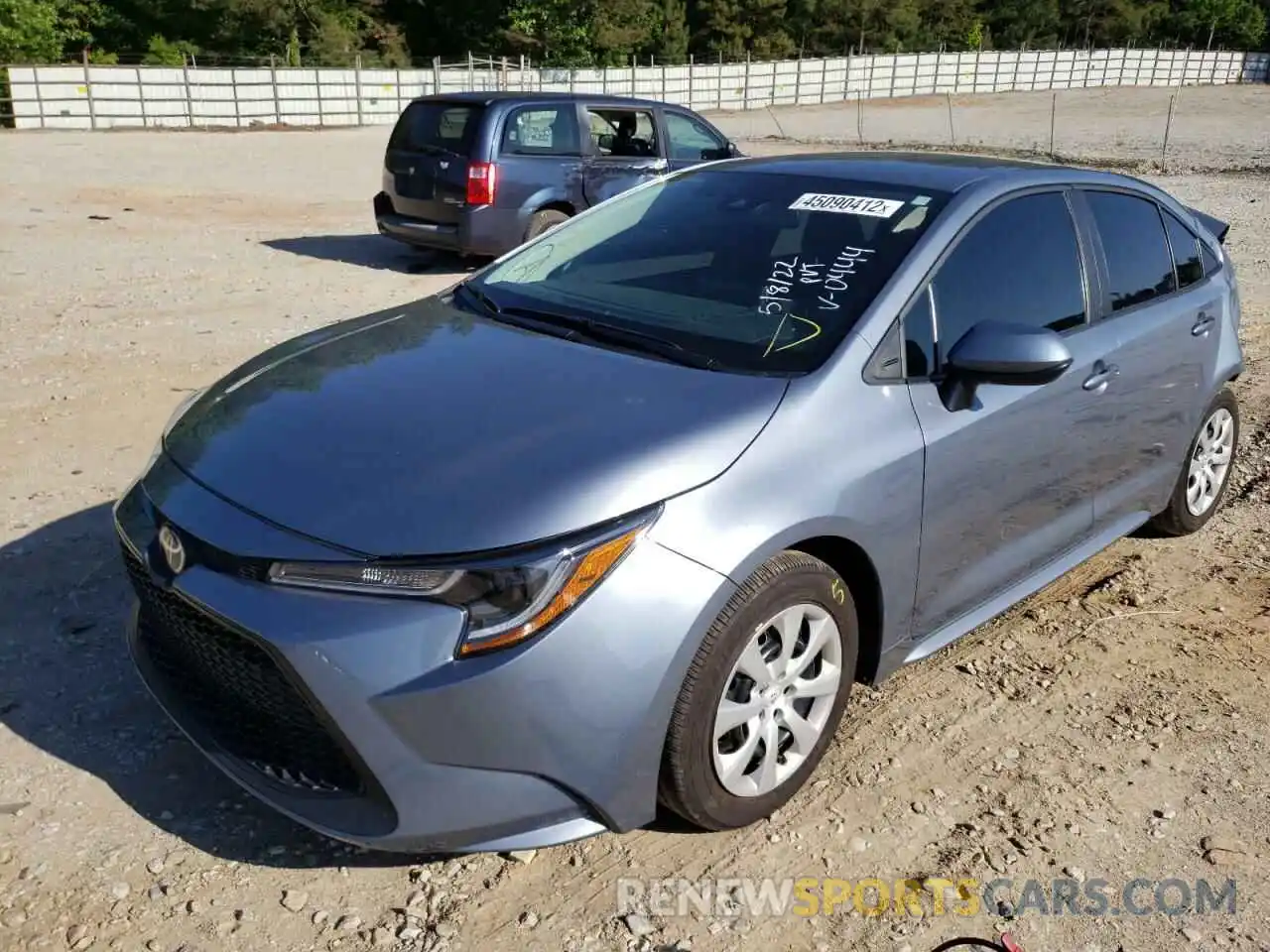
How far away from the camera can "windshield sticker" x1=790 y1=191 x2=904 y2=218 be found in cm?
345

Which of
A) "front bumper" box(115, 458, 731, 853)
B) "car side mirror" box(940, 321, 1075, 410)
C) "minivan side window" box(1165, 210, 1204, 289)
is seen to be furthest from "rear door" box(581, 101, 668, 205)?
"front bumper" box(115, 458, 731, 853)

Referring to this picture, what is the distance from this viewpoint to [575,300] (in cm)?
352

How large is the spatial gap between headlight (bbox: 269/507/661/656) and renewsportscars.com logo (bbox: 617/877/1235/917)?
794 millimetres

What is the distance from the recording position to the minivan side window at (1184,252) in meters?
4.41

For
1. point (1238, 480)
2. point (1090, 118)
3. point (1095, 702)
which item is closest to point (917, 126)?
point (1090, 118)

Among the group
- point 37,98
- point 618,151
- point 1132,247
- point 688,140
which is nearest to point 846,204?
point 1132,247

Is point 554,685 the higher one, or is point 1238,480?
point 554,685

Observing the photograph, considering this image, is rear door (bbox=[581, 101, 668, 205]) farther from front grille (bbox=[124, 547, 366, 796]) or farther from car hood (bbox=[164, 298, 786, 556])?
front grille (bbox=[124, 547, 366, 796])

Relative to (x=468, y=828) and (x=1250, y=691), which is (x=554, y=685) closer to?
(x=468, y=828)

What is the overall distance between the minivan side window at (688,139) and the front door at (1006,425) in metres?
8.01

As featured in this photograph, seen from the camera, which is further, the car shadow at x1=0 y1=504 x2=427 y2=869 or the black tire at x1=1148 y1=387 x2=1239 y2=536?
the black tire at x1=1148 y1=387 x2=1239 y2=536

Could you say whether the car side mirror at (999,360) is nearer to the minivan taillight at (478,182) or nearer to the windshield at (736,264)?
the windshield at (736,264)

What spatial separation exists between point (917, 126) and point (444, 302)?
3701 cm

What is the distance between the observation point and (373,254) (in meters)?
11.6
